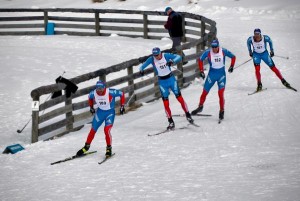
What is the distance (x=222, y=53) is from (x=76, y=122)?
4.08 metres

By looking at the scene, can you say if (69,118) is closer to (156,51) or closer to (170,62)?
(156,51)

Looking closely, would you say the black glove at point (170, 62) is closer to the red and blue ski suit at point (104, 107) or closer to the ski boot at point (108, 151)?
the red and blue ski suit at point (104, 107)

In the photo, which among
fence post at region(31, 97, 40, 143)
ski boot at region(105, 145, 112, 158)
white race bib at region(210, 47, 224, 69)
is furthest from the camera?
white race bib at region(210, 47, 224, 69)

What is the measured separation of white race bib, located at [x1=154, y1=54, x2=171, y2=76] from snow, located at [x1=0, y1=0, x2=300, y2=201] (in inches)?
48.4

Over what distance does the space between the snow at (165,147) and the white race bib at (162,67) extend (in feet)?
4.03

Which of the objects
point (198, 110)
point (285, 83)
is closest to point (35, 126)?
point (198, 110)

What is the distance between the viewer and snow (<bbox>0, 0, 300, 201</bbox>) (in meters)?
8.34

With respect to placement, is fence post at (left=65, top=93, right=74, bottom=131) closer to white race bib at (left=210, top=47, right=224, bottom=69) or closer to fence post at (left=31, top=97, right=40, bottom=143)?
fence post at (left=31, top=97, right=40, bottom=143)

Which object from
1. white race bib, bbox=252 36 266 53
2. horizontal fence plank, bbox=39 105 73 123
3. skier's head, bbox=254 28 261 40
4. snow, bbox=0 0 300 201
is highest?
skier's head, bbox=254 28 261 40

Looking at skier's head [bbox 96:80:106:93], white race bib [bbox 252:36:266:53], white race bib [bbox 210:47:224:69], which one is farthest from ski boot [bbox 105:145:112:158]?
white race bib [bbox 252:36:266:53]

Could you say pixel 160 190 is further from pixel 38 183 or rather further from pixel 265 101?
pixel 265 101

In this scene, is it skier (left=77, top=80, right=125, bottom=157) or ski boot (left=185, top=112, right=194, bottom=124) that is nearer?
skier (left=77, top=80, right=125, bottom=157)

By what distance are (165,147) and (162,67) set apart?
2371 mm

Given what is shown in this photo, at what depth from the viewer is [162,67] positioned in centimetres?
1245
